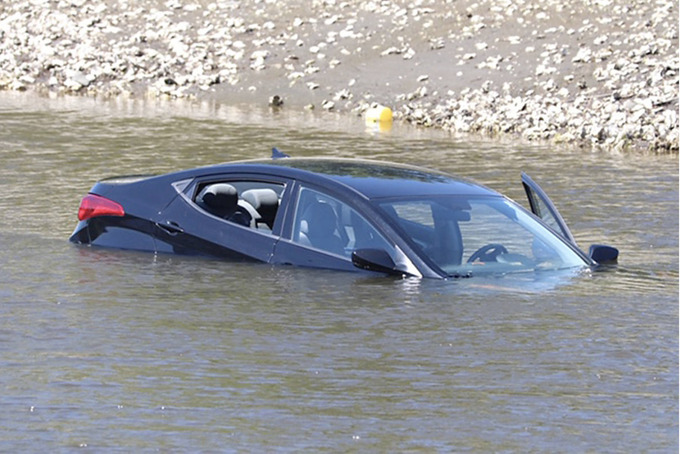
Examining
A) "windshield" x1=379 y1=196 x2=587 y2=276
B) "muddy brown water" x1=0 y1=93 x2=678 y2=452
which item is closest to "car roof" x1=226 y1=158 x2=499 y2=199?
"windshield" x1=379 y1=196 x2=587 y2=276

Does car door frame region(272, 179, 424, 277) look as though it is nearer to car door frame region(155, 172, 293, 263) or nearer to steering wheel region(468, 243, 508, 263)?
car door frame region(155, 172, 293, 263)

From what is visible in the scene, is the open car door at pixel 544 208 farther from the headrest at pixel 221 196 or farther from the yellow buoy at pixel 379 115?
the yellow buoy at pixel 379 115

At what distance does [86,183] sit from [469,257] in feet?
27.8

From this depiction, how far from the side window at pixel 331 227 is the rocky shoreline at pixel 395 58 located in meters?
13.8

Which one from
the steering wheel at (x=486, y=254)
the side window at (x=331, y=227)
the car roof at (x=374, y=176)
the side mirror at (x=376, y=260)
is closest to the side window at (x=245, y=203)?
the car roof at (x=374, y=176)

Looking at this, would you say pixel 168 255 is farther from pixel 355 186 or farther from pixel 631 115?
pixel 631 115

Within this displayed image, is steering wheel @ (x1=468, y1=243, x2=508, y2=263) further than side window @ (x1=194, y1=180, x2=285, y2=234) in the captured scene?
No

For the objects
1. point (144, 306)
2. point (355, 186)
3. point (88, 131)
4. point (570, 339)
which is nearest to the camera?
point (570, 339)

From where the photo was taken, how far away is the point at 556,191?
1739 cm

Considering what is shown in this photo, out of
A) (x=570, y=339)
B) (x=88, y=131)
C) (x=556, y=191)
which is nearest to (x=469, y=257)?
(x=570, y=339)

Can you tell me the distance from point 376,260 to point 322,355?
1605 millimetres

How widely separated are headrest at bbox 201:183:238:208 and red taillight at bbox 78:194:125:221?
0.82 m

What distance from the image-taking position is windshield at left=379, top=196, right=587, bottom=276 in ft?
31.7

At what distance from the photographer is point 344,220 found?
32.0 feet
